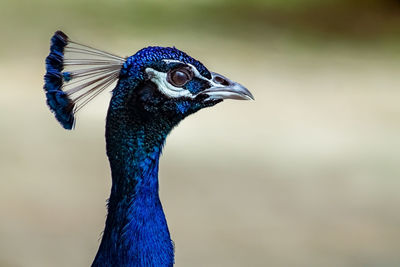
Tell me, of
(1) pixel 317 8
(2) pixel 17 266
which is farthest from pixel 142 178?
(1) pixel 317 8

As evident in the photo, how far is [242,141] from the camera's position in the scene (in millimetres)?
3291

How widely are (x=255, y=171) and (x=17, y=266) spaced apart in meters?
1.10

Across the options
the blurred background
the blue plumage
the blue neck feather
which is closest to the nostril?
the blue neck feather

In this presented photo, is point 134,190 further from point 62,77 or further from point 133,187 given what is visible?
point 62,77

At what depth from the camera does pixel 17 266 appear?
2.40 m

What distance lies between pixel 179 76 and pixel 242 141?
2117 mm

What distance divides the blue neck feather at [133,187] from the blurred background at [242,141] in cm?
118

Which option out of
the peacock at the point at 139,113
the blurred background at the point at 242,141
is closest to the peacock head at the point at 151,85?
the peacock at the point at 139,113

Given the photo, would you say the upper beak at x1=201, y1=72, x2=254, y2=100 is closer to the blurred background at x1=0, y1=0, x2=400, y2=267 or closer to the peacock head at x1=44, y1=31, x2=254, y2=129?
the peacock head at x1=44, y1=31, x2=254, y2=129

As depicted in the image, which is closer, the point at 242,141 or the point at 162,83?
the point at 162,83

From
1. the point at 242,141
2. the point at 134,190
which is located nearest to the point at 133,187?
the point at 134,190

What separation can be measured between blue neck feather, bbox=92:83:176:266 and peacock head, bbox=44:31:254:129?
1 centimetres

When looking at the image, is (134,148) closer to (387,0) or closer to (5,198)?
(5,198)

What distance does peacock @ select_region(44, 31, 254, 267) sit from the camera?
1.19m
